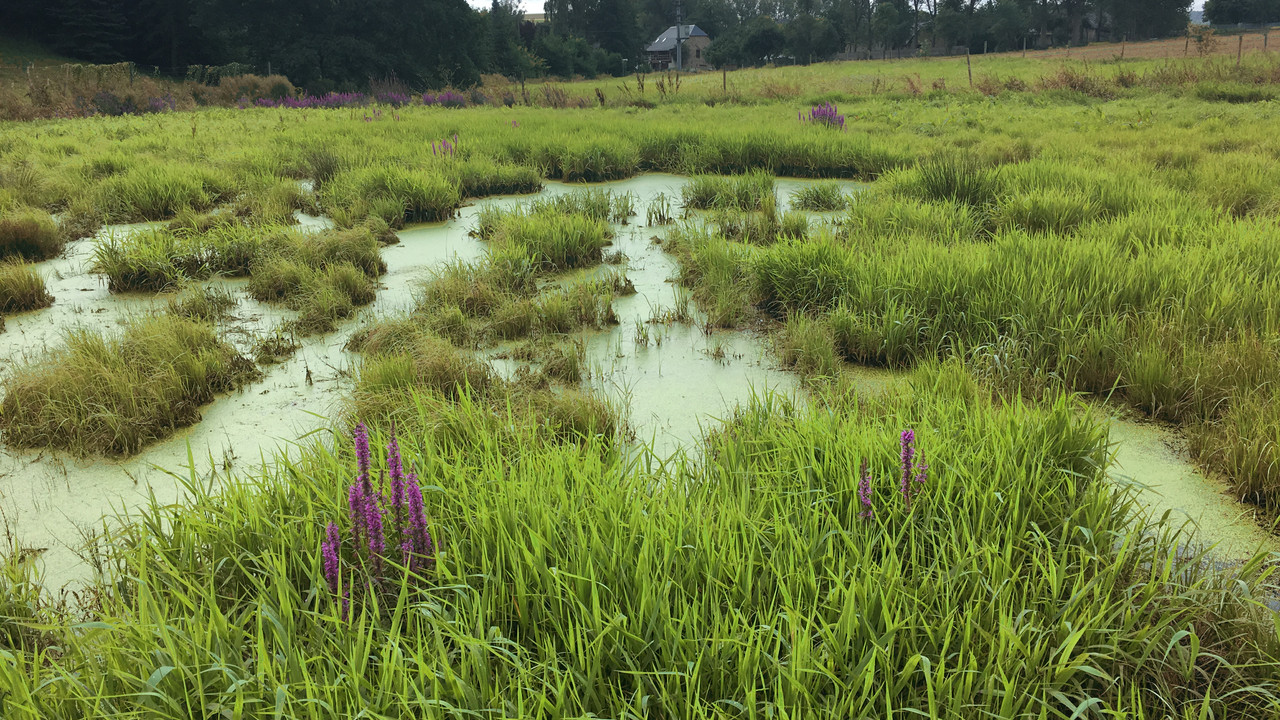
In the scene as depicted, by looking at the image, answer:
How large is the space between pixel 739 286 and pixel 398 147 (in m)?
5.62

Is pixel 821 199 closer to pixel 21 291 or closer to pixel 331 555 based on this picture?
pixel 331 555

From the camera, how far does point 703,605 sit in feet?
4.45

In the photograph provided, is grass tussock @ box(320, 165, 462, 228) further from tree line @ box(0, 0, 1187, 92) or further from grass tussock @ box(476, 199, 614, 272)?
tree line @ box(0, 0, 1187, 92)

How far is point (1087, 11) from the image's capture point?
51.6 meters

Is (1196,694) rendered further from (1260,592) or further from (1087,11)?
(1087,11)

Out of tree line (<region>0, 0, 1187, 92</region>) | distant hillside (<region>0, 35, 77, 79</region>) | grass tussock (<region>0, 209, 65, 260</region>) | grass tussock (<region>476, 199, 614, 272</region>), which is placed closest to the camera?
grass tussock (<region>476, 199, 614, 272</region>)

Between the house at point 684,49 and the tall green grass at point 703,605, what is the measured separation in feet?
203

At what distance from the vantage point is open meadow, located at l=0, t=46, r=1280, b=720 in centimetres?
131

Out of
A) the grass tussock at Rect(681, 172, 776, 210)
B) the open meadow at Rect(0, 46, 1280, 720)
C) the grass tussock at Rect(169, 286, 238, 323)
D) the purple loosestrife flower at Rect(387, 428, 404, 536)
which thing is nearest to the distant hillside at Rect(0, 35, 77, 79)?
the open meadow at Rect(0, 46, 1280, 720)

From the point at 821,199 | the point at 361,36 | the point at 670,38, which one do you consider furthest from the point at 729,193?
the point at 670,38

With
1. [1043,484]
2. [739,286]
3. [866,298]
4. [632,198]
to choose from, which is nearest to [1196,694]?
[1043,484]

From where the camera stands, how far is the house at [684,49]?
2361 inches

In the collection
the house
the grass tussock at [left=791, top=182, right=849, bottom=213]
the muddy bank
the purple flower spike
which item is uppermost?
the house

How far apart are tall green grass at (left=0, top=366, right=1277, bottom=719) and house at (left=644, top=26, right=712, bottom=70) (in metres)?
61.8
